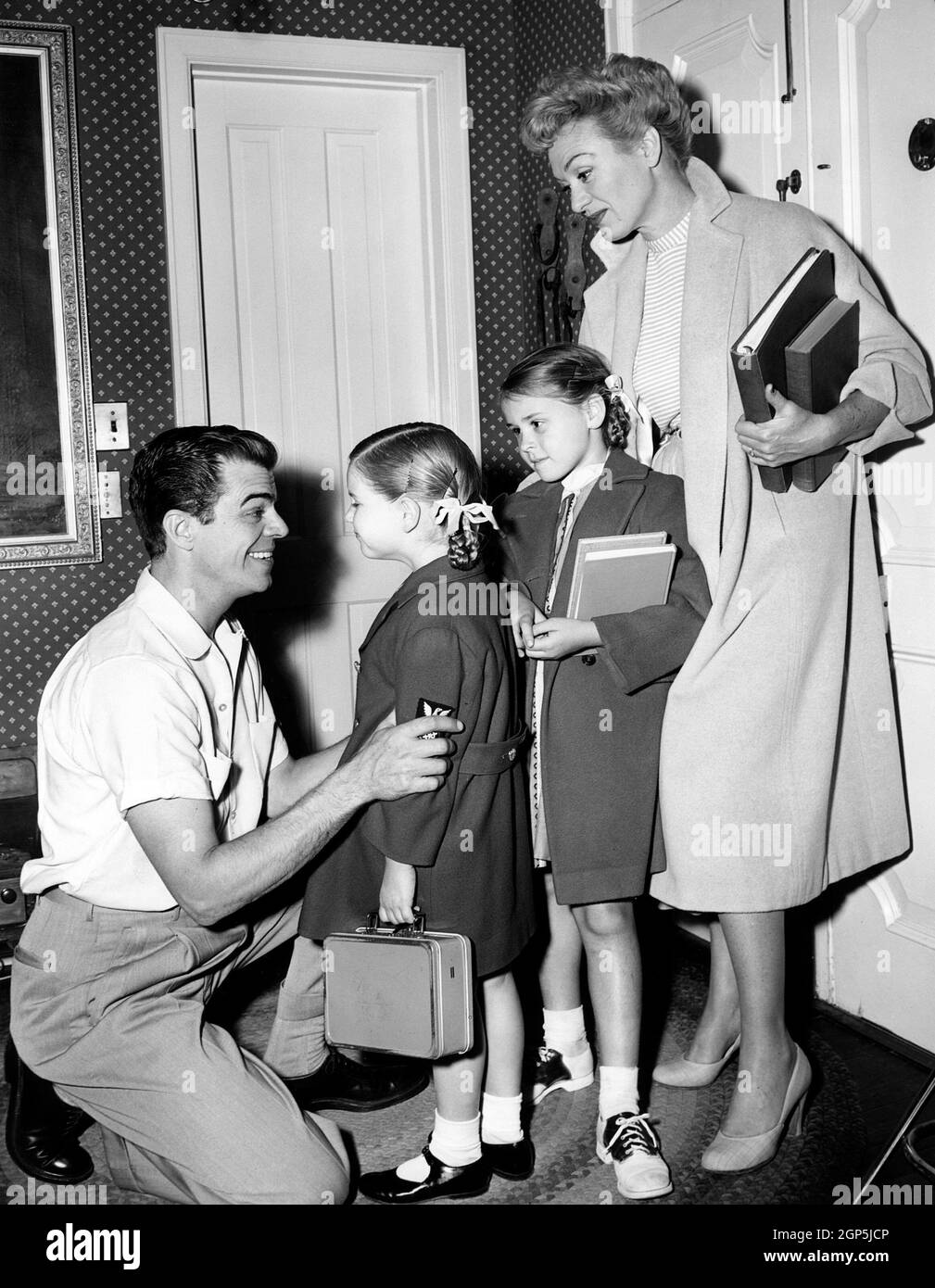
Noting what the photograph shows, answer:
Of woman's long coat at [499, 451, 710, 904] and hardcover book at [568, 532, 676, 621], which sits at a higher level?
hardcover book at [568, 532, 676, 621]

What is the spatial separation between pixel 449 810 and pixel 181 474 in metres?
0.80

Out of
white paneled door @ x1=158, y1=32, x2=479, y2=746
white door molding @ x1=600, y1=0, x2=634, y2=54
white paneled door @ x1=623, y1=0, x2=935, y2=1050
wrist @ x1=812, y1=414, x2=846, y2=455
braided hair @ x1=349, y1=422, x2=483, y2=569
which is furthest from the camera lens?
white paneled door @ x1=158, y1=32, x2=479, y2=746

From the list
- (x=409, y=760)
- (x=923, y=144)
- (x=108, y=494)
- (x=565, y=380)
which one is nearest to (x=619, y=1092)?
(x=409, y=760)

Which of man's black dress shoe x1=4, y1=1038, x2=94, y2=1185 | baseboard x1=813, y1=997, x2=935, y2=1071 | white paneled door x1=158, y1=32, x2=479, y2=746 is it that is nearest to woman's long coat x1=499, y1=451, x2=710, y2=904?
baseboard x1=813, y1=997, x2=935, y2=1071

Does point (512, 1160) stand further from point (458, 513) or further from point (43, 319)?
point (43, 319)

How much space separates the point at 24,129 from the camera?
11.7ft

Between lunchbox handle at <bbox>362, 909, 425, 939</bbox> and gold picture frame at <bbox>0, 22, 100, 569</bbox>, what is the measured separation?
2.00 metres

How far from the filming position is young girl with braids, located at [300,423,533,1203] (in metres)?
2.13

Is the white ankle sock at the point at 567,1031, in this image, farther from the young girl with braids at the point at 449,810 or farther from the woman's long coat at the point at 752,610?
the woman's long coat at the point at 752,610

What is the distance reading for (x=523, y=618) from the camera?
222 centimetres

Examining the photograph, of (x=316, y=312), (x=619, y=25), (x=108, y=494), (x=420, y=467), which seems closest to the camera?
(x=420, y=467)

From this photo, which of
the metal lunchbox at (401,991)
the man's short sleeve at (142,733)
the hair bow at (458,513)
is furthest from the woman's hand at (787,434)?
the man's short sleeve at (142,733)

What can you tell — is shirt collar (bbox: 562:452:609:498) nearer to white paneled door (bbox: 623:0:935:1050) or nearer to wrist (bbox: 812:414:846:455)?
wrist (bbox: 812:414:846:455)

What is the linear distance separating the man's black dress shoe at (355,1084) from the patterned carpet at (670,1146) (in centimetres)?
2
